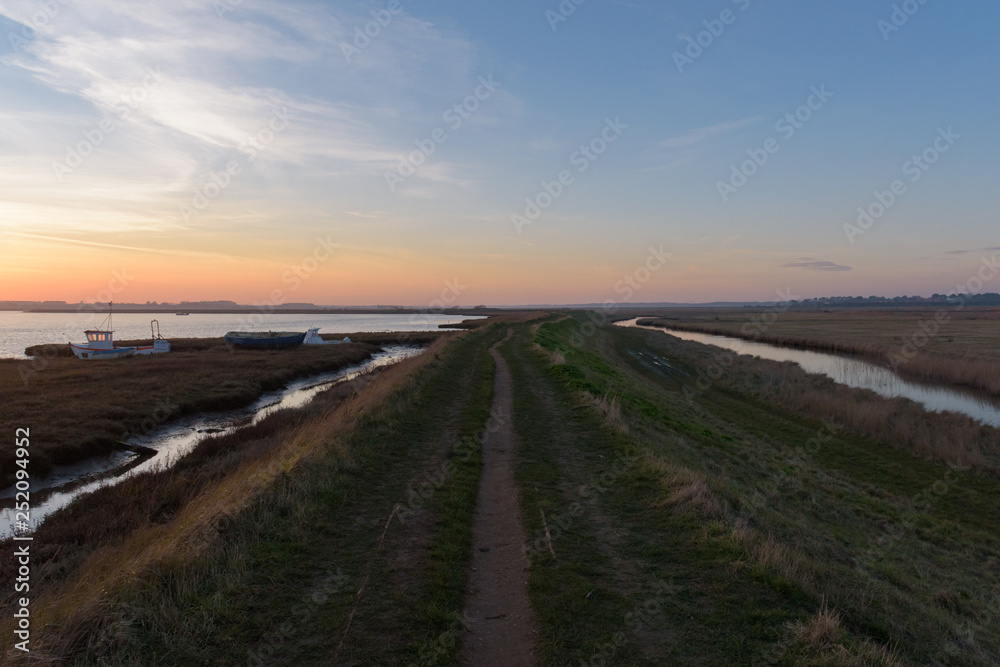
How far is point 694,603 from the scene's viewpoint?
640 centimetres

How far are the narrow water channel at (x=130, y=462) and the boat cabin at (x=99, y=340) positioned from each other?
95.2 ft

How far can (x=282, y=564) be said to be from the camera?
707cm

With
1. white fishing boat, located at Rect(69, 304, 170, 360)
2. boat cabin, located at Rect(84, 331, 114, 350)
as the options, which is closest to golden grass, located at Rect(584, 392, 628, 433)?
white fishing boat, located at Rect(69, 304, 170, 360)

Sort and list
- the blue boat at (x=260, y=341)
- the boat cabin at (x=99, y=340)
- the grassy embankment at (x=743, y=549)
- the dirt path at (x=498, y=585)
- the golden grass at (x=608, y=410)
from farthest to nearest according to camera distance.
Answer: the blue boat at (x=260, y=341) < the boat cabin at (x=99, y=340) < the golden grass at (x=608, y=410) < the grassy embankment at (x=743, y=549) < the dirt path at (x=498, y=585)

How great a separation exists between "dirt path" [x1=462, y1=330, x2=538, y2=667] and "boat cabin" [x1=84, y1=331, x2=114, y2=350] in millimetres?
54102

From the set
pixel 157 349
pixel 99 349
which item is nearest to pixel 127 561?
pixel 99 349

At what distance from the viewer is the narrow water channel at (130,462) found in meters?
14.9

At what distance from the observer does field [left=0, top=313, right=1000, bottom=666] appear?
17.9ft

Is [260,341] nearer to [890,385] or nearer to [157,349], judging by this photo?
[157,349]

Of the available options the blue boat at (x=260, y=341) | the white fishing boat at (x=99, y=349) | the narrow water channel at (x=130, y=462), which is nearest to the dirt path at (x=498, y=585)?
the narrow water channel at (x=130, y=462)

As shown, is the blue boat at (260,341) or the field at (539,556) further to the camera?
the blue boat at (260,341)

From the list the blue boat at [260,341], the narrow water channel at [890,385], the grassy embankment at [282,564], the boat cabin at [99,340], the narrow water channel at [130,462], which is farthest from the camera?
the blue boat at [260,341]

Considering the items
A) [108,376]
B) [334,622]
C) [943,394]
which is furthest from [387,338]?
[334,622]

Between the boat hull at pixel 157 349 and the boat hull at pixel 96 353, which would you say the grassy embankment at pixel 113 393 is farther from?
the boat hull at pixel 157 349
